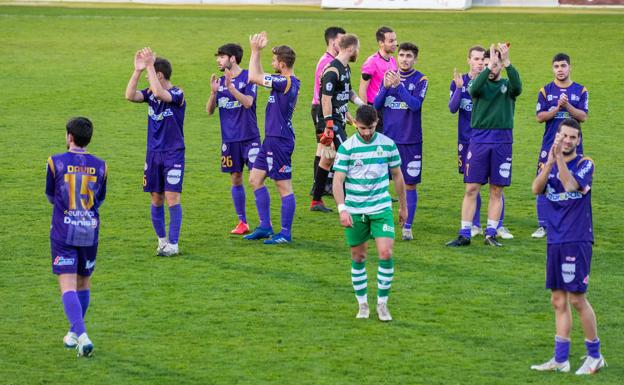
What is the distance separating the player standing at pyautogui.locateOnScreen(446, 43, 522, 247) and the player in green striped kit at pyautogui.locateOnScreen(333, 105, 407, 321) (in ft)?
9.56

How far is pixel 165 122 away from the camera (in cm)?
1342

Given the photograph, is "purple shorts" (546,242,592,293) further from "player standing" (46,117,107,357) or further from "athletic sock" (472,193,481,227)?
"athletic sock" (472,193,481,227)

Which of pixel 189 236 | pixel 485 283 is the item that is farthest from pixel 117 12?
pixel 485 283

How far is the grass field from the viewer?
9938 mm

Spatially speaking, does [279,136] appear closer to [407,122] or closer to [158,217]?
[407,122]

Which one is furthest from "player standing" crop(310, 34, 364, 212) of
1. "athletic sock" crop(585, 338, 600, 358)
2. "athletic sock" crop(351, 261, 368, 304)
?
"athletic sock" crop(585, 338, 600, 358)

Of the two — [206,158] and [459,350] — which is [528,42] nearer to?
[206,158]

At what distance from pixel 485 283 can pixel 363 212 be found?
211 centimetres

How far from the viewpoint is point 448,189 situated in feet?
58.1

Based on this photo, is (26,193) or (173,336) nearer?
(173,336)

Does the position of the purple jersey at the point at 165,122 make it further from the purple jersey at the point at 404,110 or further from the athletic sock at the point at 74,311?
the athletic sock at the point at 74,311

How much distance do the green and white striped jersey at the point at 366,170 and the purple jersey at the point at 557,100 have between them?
393cm

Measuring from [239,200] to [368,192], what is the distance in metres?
3.93

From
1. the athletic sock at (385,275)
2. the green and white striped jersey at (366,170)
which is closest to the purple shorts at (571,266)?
the athletic sock at (385,275)
